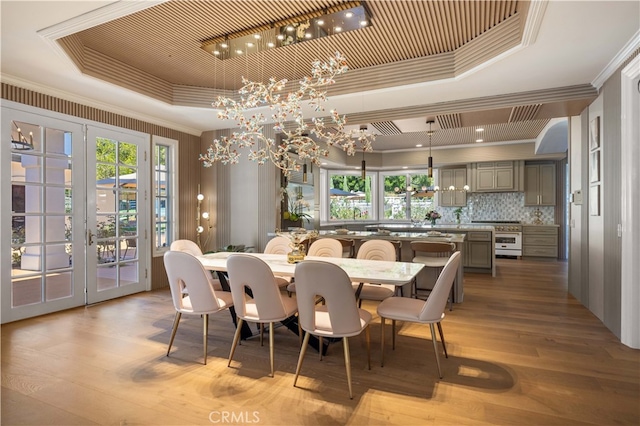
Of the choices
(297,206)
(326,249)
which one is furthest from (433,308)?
(297,206)

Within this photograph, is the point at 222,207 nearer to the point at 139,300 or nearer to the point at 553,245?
the point at 139,300

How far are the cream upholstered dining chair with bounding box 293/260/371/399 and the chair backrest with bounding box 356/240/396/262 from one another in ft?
4.32

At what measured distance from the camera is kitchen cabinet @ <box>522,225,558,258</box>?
26.9 feet

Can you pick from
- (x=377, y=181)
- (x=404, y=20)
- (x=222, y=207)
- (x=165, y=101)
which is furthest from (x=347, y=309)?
(x=377, y=181)

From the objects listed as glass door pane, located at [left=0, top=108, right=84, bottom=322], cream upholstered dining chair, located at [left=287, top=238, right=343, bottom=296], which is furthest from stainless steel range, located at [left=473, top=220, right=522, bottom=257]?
glass door pane, located at [left=0, top=108, right=84, bottom=322]

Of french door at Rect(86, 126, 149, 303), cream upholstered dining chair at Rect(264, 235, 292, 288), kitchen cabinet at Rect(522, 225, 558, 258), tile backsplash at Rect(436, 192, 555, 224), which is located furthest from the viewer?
tile backsplash at Rect(436, 192, 555, 224)

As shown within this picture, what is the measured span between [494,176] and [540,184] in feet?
3.59

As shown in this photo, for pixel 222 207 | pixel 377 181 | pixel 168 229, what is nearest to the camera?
pixel 168 229

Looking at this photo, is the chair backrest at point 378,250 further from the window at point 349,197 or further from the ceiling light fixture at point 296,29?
the window at point 349,197

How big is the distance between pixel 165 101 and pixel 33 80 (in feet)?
4.51

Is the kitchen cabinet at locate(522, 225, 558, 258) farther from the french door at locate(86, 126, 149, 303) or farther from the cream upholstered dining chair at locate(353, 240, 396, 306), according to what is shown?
the french door at locate(86, 126, 149, 303)

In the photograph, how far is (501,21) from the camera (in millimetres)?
3162

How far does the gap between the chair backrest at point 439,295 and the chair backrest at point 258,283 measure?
3.42ft

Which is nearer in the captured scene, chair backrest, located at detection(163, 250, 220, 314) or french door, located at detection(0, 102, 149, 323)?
chair backrest, located at detection(163, 250, 220, 314)
